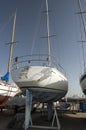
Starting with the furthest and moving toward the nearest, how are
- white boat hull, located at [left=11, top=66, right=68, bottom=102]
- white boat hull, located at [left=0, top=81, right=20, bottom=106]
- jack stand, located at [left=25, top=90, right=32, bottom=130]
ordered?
1. white boat hull, located at [left=0, top=81, right=20, bottom=106]
2. white boat hull, located at [left=11, top=66, right=68, bottom=102]
3. jack stand, located at [left=25, top=90, right=32, bottom=130]

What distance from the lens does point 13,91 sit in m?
21.7

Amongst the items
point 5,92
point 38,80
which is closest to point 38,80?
Result: point 38,80

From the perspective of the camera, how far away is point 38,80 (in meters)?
11.8

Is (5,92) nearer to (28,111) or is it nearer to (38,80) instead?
(38,80)

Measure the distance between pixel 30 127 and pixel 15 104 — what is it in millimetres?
8909

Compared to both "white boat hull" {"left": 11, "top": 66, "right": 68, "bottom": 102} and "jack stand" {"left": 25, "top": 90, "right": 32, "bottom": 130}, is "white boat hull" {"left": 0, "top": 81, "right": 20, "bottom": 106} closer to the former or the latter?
"white boat hull" {"left": 11, "top": 66, "right": 68, "bottom": 102}

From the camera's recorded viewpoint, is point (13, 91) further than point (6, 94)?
Yes

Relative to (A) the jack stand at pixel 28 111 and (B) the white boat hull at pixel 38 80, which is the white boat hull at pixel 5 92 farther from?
(A) the jack stand at pixel 28 111

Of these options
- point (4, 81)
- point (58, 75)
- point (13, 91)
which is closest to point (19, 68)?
point (58, 75)

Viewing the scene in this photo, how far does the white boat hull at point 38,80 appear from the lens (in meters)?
11.8

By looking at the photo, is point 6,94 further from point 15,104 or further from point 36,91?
point 36,91

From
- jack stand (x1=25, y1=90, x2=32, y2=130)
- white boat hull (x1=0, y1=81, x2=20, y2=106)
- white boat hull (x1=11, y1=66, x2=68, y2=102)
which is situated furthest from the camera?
white boat hull (x1=0, y1=81, x2=20, y2=106)

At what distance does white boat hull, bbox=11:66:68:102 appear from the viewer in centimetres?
1184

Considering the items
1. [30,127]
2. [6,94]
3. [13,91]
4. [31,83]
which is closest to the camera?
[30,127]
